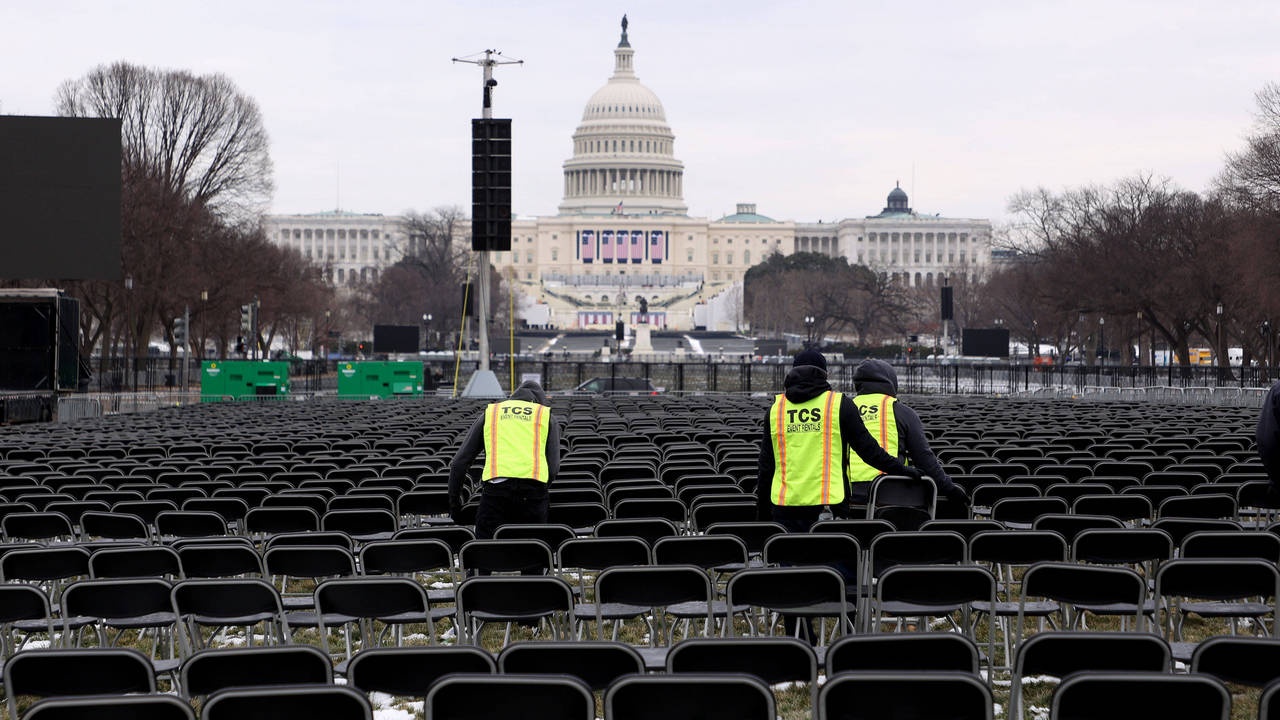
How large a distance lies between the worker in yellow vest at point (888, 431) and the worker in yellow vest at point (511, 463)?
79.7 inches

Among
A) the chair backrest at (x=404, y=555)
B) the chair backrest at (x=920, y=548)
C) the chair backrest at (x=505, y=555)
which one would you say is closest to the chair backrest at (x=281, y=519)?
the chair backrest at (x=404, y=555)

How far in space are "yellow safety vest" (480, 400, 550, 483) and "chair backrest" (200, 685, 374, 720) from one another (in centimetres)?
494

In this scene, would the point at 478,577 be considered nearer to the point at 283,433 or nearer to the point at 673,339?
the point at 283,433

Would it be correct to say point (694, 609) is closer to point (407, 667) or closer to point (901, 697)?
point (407, 667)

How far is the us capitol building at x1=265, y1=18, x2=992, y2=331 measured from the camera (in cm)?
18325

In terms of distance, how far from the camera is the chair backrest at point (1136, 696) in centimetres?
423

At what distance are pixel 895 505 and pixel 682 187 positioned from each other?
189m

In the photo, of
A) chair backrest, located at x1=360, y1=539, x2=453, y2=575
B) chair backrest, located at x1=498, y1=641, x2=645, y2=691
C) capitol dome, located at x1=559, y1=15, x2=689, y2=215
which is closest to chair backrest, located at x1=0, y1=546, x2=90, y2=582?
chair backrest, located at x1=360, y1=539, x2=453, y2=575

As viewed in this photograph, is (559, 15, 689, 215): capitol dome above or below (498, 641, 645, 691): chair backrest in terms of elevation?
above

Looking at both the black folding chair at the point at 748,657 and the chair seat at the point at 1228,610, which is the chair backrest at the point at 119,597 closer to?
the black folding chair at the point at 748,657

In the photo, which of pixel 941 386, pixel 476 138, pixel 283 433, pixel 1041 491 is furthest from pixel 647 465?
pixel 941 386

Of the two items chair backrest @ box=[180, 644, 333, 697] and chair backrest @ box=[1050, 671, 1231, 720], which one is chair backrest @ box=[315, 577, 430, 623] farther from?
chair backrest @ box=[1050, 671, 1231, 720]

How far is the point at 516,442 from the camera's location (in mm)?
9289

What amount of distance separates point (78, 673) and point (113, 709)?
91cm
